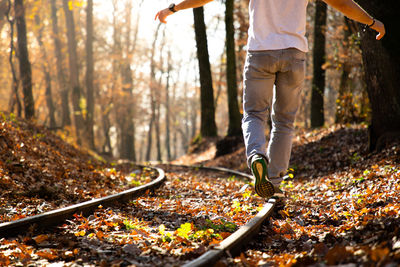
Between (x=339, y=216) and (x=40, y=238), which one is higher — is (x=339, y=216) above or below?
below

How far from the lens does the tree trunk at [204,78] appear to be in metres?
17.0

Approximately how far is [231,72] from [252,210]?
12.7m

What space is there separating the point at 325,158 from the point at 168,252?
6765mm

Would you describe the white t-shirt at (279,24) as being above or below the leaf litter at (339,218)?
above

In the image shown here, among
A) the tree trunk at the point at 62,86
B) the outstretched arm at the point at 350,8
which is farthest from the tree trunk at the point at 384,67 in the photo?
the tree trunk at the point at 62,86

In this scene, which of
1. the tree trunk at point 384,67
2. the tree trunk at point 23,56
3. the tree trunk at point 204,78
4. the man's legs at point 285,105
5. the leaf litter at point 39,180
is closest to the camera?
the man's legs at point 285,105

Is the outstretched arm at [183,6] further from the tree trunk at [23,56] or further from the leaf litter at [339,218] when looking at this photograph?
the tree trunk at [23,56]

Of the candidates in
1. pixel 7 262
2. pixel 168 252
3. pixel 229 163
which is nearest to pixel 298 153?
pixel 229 163

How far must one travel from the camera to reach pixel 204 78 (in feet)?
59.1

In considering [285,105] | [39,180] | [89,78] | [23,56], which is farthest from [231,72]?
[285,105]

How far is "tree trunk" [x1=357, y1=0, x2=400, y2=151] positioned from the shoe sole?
3938 mm

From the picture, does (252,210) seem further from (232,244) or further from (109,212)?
(232,244)

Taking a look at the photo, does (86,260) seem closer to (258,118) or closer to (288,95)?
(258,118)

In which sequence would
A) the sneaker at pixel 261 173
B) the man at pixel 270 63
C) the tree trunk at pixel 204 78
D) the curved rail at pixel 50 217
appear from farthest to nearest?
the tree trunk at pixel 204 78
the man at pixel 270 63
the sneaker at pixel 261 173
the curved rail at pixel 50 217
